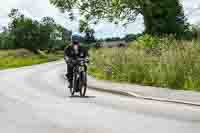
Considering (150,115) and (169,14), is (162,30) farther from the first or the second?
(150,115)

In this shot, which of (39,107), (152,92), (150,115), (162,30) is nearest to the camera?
(150,115)

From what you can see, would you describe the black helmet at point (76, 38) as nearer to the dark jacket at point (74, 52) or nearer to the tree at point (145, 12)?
the dark jacket at point (74, 52)

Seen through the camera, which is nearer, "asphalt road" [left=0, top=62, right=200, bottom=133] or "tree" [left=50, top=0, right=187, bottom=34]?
"asphalt road" [left=0, top=62, right=200, bottom=133]

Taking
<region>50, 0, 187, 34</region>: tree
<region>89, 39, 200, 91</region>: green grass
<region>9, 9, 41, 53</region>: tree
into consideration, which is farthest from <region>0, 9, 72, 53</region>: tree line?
<region>89, 39, 200, 91</region>: green grass

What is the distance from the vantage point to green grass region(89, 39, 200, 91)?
63.2 ft

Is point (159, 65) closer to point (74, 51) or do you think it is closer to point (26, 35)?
point (74, 51)

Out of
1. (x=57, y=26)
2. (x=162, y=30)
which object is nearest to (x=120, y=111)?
(x=162, y=30)

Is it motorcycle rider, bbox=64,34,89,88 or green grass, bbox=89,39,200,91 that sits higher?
motorcycle rider, bbox=64,34,89,88

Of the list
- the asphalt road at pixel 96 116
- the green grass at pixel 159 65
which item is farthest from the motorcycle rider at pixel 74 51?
the green grass at pixel 159 65

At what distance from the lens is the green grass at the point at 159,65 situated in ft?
63.2

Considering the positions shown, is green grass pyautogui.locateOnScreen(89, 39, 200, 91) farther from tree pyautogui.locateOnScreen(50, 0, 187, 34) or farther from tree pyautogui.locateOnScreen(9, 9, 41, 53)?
tree pyautogui.locateOnScreen(9, 9, 41, 53)

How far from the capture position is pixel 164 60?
2108 cm

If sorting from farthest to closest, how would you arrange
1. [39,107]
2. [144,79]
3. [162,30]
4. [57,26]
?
[57,26], [162,30], [144,79], [39,107]

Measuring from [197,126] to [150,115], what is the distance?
2098 mm
